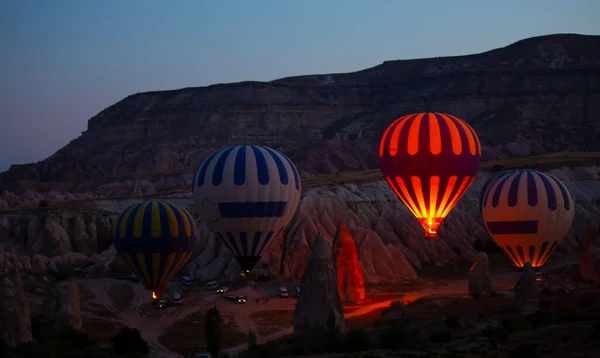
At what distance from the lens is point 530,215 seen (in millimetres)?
44188

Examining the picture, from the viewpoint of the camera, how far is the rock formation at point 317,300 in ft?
96.8

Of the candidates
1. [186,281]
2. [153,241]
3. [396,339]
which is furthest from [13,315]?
[186,281]

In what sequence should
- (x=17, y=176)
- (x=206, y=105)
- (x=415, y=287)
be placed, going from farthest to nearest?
(x=206, y=105)
(x=17, y=176)
(x=415, y=287)

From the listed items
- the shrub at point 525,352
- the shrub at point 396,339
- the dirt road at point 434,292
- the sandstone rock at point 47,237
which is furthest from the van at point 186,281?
the shrub at point 525,352

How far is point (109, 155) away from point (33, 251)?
92.6 m

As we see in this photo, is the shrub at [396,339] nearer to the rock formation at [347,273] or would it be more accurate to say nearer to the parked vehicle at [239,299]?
the rock formation at [347,273]

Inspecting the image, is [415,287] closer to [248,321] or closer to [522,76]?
[248,321]

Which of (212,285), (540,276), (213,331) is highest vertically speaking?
(213,331)

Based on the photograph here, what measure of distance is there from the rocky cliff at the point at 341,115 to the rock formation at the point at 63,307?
72031 millimetres

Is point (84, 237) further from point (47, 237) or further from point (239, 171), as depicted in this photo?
point (239, 171)

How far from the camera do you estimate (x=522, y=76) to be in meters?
151

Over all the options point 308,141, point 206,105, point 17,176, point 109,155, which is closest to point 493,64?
point 308,141

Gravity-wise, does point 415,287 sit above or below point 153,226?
below

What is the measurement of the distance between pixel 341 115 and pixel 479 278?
408ft
